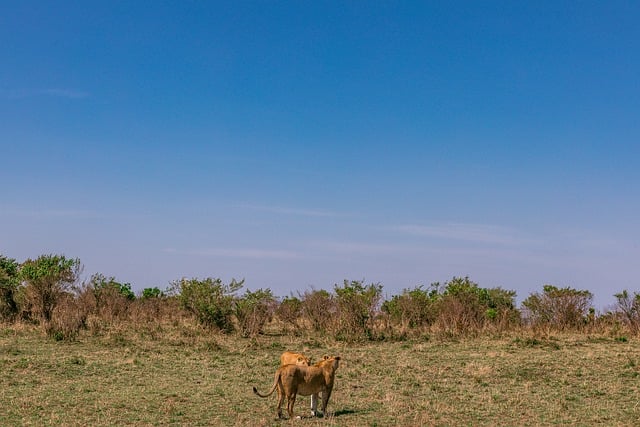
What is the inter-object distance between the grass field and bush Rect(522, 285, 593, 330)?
4210mm

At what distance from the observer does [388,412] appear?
482 inches

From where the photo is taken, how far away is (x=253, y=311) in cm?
2722

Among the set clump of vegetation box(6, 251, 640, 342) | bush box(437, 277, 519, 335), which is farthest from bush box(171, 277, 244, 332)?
bush box(437, 277, 519, 335)

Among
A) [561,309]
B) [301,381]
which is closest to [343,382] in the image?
[301,381]

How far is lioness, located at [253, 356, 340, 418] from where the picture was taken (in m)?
11.1

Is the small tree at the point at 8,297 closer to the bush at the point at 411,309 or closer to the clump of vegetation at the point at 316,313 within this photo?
the clump of vegetation at the point at 316,313

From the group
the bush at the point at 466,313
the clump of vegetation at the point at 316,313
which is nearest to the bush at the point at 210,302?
the clump of vegetation at the point at 316,313

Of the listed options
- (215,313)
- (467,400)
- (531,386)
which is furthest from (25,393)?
(215,313)

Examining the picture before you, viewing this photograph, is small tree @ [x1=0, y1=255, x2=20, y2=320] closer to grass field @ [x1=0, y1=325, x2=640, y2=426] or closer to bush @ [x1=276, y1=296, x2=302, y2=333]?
grass field @ [x1=0, y1=325, x2=640, y2=426]

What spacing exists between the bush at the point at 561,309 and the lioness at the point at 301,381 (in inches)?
748

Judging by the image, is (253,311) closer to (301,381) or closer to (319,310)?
(319,310)

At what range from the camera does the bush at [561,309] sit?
28219 mm

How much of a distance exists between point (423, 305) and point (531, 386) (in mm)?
13941

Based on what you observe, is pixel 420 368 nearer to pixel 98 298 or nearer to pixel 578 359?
pixel 578 359
